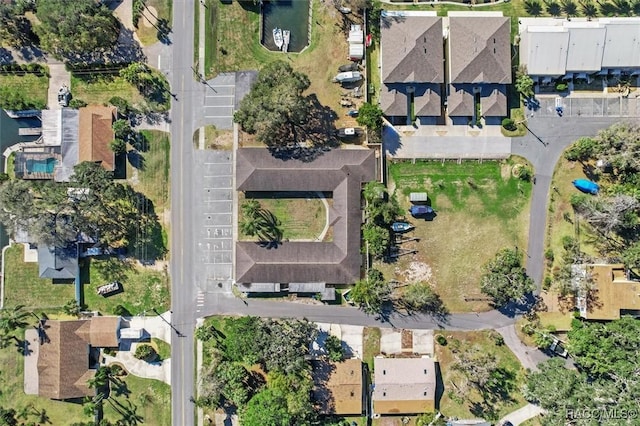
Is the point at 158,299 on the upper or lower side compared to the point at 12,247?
lower

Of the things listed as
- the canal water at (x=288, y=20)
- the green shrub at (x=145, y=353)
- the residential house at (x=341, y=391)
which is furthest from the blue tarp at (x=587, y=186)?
the green shrub at (x=145, y=353)

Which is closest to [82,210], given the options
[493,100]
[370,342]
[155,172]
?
[155,172]

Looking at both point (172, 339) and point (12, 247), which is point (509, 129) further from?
point (12, 247)

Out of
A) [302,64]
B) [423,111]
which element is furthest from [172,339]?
[423,111]

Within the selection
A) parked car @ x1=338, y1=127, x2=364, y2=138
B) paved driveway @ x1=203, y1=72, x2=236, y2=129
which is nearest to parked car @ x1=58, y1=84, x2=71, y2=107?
paved driveway @ x1=203, y1=72, x2=236, y2=129

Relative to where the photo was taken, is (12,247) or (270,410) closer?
(270,410)

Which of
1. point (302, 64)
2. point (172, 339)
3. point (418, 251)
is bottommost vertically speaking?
point (172, 339)
